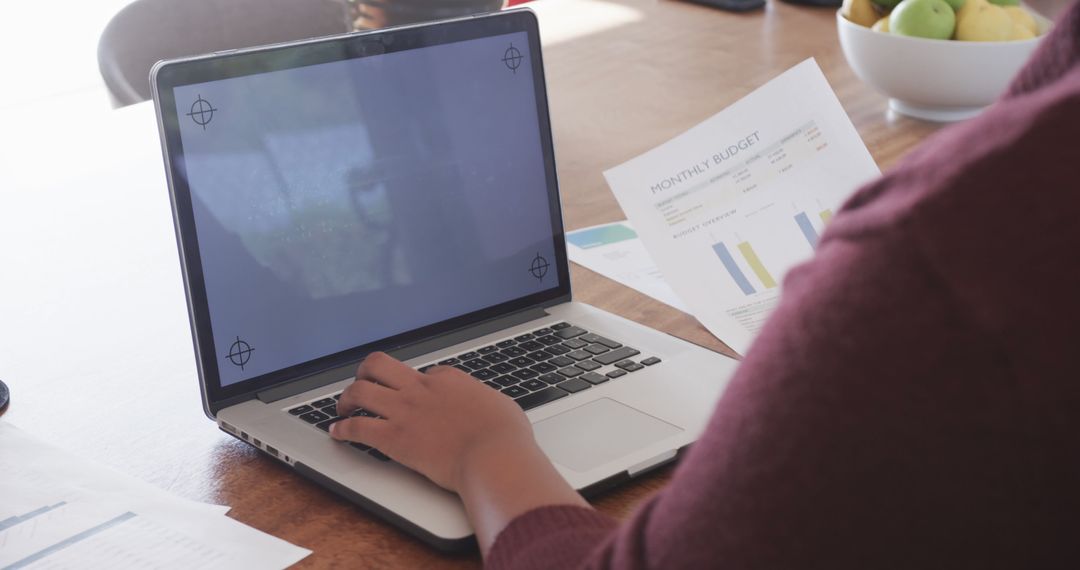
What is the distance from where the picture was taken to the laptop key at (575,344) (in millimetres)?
941

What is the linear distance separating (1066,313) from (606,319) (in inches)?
25.2

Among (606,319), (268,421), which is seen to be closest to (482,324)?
(606,319)

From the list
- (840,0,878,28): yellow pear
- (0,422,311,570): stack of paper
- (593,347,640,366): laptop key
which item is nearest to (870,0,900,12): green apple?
(840,0,878,28): yellow pear

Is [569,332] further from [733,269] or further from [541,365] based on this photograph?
[733,269]

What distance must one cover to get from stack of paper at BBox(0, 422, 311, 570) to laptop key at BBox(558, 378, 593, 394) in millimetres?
246

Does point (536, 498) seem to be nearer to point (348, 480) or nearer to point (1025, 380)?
point (348, 480)

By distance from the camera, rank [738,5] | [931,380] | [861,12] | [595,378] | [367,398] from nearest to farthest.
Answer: [931,380] → [367,398] → [595,378] → [861,12] → [738,5]

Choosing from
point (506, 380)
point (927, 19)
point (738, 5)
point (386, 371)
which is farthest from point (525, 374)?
point (738, 5)

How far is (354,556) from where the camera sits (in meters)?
0.71

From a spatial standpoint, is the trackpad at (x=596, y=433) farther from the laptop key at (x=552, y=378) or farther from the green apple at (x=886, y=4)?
the green apple at (x=886, y=4)

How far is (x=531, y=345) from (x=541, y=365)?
0.03m

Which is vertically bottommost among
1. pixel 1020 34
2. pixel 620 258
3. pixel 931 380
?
pixel 620 258

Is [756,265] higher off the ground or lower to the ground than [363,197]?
lower

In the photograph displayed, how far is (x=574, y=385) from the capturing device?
2.88 feet
